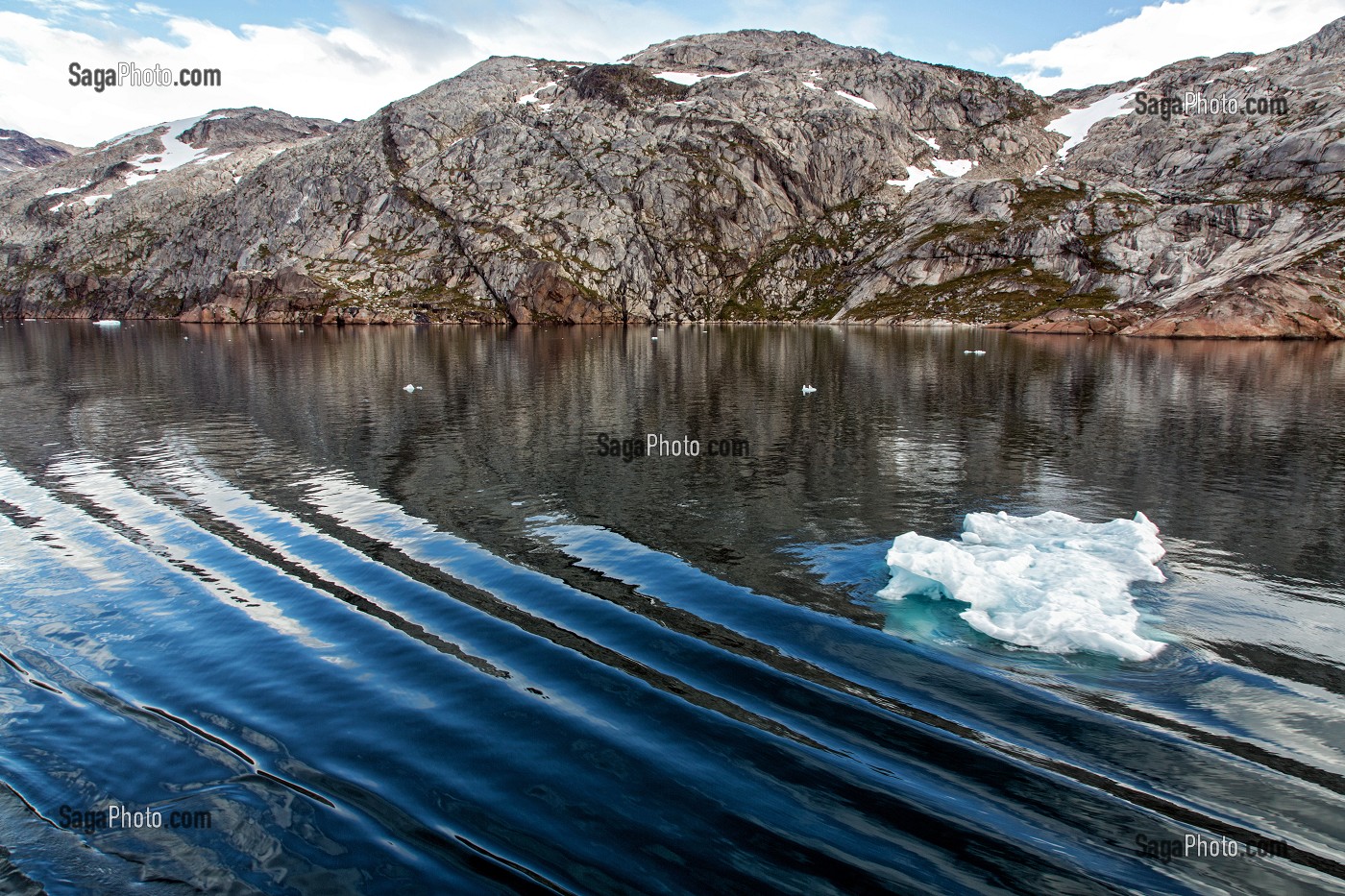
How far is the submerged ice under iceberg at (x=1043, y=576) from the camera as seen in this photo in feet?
50.0

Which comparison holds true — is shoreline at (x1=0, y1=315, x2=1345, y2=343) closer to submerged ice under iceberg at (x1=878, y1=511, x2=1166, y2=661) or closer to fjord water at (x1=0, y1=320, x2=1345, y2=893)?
fjord water at (x1=0, y1=320, x2=1345, y2=893)

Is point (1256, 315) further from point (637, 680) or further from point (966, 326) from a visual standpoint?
point (637, 680)

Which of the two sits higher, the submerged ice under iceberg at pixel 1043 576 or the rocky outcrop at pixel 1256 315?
the rocky outcrop at pixel 1256 315

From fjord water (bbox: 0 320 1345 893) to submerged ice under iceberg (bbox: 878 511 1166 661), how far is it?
0.58 metres

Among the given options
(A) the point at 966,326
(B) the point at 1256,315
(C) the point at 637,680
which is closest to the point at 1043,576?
(C) the point at 637,680

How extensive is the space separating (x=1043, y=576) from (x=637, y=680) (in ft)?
35.6

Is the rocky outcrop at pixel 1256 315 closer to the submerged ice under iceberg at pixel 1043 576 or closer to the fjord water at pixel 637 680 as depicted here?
the fjord water at pixel 637 680

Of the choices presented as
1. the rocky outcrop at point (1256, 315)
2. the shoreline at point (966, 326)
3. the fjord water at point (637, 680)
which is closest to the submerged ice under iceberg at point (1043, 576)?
the fjord water at point (637, 680)

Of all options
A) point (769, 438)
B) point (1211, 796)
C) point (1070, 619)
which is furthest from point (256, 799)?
point (769, 438)

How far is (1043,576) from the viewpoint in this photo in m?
17.9

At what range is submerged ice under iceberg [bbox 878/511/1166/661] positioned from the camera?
50.0 ft

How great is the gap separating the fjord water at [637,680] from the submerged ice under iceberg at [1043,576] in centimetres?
58

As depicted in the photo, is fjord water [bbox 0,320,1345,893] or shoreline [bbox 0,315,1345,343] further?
shoreline [bbox 0,315,1345,343]

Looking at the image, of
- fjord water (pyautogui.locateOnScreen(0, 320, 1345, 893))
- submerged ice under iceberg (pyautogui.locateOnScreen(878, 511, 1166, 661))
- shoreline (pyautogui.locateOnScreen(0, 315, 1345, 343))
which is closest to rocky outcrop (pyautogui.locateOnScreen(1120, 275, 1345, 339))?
shoreline (pyautogui.locateOnScreen(0, 315, 1345, 343))
